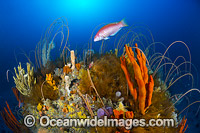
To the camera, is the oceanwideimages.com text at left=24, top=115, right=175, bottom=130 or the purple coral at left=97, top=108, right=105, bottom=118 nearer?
the oceanwideimages.com text at left=24, top=115, right=175, bottom=130

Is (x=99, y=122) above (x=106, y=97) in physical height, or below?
below

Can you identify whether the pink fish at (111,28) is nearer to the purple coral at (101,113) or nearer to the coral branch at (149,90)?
the coral branch at (149,90)

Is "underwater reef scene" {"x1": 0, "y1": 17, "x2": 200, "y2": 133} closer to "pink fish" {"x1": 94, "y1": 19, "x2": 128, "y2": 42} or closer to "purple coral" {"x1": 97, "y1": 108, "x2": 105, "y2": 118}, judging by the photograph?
"purple coral" {"x1": 97, "y1": 108, "x2": 105, "y2": 118}

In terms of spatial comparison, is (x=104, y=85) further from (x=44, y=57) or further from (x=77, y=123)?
(x=44, y=57)

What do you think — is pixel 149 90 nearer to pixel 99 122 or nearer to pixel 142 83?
pixel 142 83

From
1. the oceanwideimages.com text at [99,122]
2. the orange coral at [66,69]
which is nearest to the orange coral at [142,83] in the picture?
the oceanwideimages.com text at [99,122]

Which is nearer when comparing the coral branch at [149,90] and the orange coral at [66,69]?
the coral branch at [149,90]

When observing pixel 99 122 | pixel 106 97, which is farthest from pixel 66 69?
pixel 99 122

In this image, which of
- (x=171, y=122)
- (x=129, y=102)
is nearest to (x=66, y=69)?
(x=129, y=102)

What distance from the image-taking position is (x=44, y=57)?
199 inches

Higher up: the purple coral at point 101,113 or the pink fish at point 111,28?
the pink fish at point 111,28

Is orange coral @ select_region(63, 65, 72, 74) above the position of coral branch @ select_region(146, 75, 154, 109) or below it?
above

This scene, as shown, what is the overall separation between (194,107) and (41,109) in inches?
228

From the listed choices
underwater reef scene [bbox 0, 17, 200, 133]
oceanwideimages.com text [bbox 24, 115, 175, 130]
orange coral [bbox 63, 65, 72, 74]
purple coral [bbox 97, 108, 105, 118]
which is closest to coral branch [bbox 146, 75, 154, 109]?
underwater reef scene [bbox 0, 17, 200, 133]
